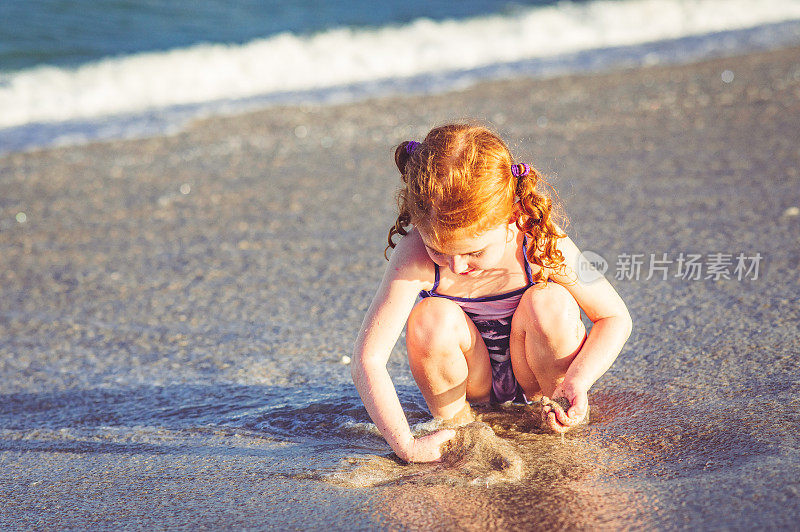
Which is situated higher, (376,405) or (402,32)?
(402,32)

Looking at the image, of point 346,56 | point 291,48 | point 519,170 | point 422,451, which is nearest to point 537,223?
point 519,170

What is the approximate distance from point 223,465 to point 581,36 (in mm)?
10787

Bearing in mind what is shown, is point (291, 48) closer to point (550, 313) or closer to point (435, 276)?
point (435, 276)

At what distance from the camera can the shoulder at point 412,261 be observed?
90.5 inches

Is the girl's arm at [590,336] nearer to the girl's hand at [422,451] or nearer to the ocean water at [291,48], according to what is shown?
the girl's hand at [422,451]

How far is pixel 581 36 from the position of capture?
11.9 meters

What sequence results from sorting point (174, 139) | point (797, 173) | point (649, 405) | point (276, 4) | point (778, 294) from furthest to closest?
1. point (276, 4)
2. point (174, 139)
3. point (797, 173)
4. point (778, 294)
5. point (649, 405)

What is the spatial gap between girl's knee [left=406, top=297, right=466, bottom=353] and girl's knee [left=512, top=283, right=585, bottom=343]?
187 millimetres

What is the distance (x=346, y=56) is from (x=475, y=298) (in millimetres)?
9064

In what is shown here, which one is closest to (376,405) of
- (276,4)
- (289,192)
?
(289,192)

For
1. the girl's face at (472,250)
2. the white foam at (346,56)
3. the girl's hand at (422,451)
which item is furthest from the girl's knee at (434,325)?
the white foam at (346,56)

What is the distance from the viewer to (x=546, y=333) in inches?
91.0

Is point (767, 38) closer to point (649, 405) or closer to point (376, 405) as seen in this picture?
point (649, 405)

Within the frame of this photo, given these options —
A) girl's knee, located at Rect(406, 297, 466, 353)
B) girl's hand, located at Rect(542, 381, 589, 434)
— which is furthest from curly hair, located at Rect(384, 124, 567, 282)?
girl's hand, located at Rect(542, 381, 589, 434)
